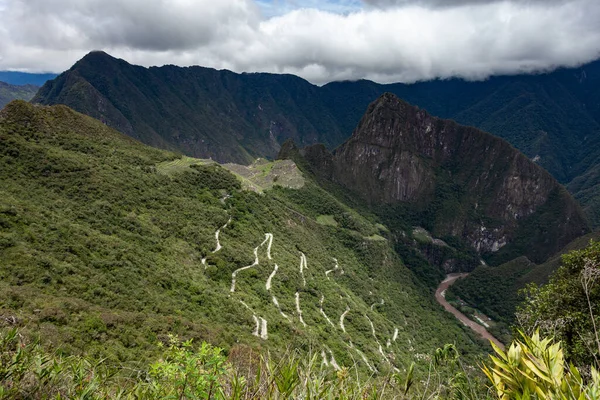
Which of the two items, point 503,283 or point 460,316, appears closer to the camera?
point 460,316

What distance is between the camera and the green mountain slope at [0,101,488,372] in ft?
85.9

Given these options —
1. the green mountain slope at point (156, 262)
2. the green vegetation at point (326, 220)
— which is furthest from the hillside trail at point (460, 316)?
the green vegetation at point (326, 220)

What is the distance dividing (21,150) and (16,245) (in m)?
25.9

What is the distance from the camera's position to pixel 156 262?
135 ft

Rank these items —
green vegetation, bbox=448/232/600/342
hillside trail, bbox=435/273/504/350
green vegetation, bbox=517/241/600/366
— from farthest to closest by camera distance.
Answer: green vegetation, bbox=448/232/600/342 → hillside trail, bbox=435/273/504/350 → green vegetation, bbox=517/241/600/366

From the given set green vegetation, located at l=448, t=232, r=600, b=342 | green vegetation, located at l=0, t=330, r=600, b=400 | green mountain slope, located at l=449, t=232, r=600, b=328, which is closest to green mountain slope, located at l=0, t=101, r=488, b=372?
green vegetation, located at l=0, t=330, r=600, b=400

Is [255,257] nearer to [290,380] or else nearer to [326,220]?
[326,220]

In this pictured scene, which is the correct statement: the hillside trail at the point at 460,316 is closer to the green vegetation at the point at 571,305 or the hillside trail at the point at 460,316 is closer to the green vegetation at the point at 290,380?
the green vegetation at the point at 571,305

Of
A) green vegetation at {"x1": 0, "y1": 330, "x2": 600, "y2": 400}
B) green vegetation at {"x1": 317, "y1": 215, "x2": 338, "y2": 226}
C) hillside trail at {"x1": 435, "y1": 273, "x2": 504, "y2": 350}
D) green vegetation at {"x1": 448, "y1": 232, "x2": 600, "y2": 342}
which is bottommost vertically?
hillside trail at {"x1": 435, "y1": 273, "x2": 504, "y2": 350}

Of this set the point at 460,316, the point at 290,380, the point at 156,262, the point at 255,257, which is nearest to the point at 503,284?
the point at 460,316

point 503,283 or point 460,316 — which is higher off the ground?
point 503,283

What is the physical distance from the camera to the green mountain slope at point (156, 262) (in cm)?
2619

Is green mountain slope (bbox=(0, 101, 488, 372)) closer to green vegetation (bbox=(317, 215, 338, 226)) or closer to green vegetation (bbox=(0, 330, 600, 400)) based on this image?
green vegetation (bbox=(0, 330, 600, 400))

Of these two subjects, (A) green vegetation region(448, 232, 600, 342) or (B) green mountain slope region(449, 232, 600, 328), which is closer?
(A) green vegetation region(448, 232, 600, 342)
